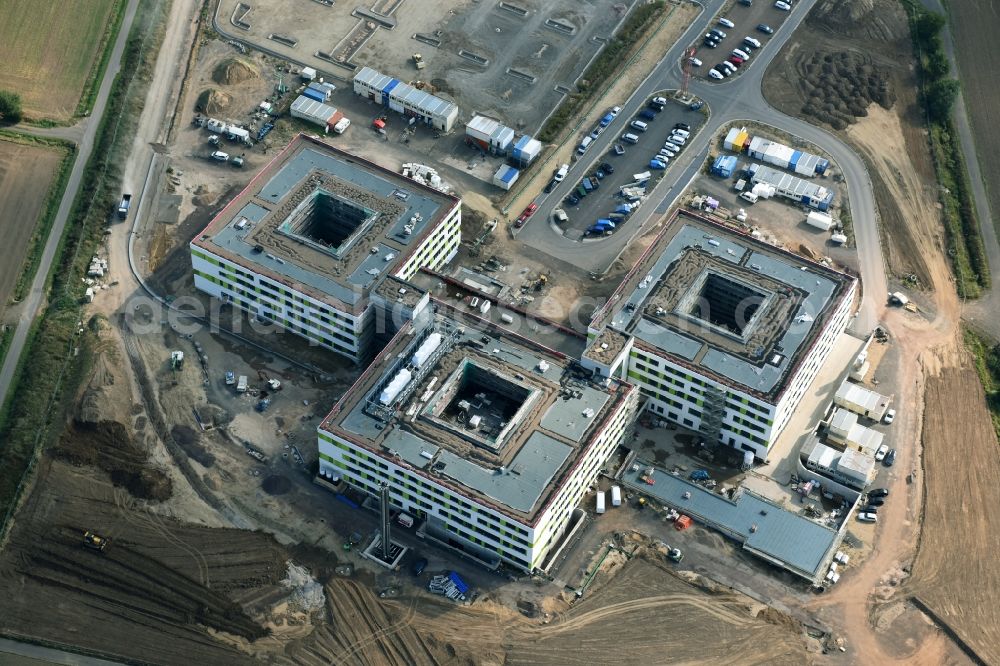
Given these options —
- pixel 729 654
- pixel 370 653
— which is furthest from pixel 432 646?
pixel 729 654

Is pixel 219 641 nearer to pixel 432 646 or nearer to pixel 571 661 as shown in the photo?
pixel 432 646

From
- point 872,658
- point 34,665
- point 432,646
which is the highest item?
point 872,658

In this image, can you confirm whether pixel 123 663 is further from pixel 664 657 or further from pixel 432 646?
pixel 664 657

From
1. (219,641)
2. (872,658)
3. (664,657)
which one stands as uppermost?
(872,658)

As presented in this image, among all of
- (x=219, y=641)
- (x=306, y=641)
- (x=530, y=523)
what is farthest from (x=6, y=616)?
(x=530, y=523)

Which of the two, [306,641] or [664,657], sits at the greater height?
[664,657]

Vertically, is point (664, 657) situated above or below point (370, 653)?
above

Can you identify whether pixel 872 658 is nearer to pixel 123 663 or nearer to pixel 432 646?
pixel 432 646
